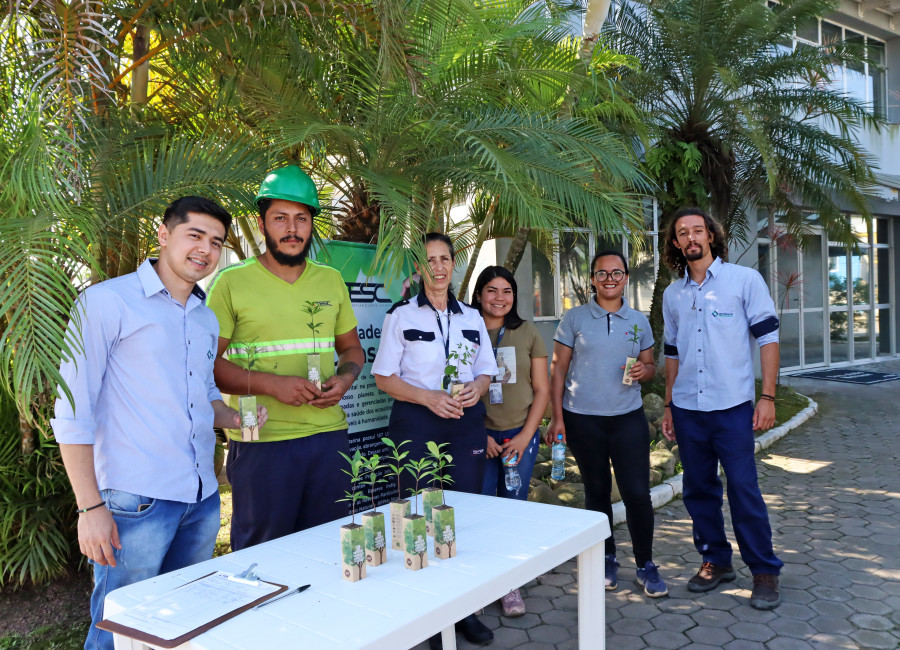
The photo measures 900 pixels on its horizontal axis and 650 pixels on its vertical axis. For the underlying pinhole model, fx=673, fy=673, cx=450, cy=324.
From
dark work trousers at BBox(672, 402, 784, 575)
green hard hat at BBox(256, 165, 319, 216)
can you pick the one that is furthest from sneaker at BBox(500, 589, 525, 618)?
green hard hat at BBox(256, 165, 319, 216)

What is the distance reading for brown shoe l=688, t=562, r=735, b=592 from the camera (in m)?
3.99

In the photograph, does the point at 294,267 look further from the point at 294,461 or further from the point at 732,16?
the point at 732,16

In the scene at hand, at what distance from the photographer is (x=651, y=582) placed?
395 centimetres

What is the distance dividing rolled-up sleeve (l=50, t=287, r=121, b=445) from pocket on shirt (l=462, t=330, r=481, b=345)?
169cm

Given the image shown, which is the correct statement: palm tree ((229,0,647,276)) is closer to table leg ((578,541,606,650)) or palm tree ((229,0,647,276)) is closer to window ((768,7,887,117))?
table leg ((578,541,606,650))

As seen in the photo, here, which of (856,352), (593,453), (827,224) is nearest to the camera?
(593,453)

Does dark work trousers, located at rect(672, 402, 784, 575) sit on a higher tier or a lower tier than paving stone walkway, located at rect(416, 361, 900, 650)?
higher

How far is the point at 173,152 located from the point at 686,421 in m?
3.19

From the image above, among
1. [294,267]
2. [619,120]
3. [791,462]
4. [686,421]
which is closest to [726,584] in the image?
[686,421]

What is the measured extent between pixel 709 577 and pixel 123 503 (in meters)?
3.28

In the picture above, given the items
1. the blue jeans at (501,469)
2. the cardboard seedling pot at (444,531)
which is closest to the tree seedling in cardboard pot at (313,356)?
the cardboard seedling pot at (444,531)

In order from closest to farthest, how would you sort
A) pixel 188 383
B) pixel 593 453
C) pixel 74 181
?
1. pixel 188 383
2. pixel 74 181
3. pixel 593 453

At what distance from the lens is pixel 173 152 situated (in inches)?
137

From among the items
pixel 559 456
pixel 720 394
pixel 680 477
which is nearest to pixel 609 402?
pixel 559 456
